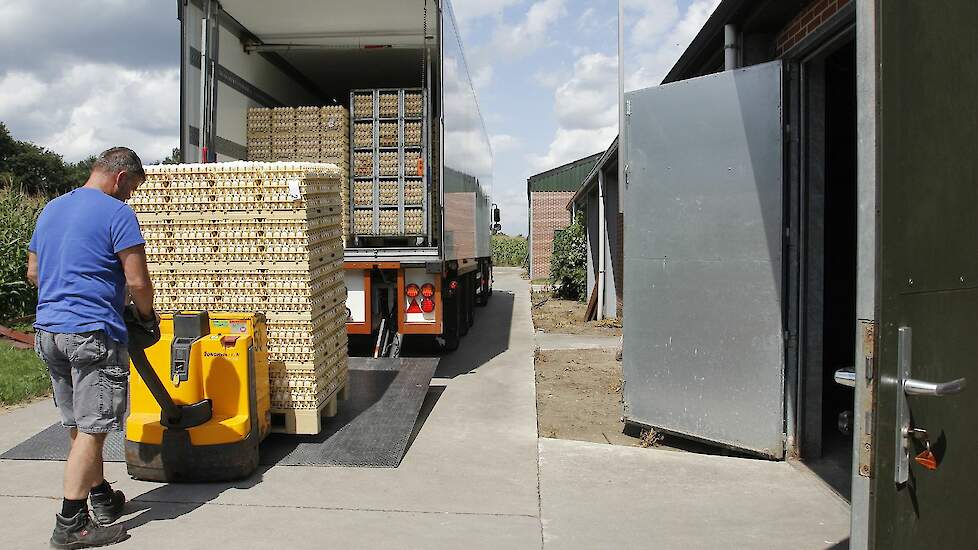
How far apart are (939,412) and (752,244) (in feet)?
10.1

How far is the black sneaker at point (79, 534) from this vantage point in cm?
368

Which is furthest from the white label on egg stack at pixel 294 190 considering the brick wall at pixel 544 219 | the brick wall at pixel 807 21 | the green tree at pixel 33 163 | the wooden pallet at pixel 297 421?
the green tree at pixel 33 163

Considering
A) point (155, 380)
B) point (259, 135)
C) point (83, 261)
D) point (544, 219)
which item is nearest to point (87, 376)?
point (155, 380)

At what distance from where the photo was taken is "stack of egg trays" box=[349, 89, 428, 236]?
27.6 feet

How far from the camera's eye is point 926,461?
6.78ft

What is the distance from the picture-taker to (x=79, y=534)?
3.69m

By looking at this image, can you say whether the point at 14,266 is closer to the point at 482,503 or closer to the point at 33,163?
the point at 482,503

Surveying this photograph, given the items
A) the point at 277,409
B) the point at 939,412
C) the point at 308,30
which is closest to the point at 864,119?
the point at 939,412

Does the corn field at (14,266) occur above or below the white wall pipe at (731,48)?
below

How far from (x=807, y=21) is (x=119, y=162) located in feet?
14.2

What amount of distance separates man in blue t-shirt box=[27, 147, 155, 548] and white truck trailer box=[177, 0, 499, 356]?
314cm

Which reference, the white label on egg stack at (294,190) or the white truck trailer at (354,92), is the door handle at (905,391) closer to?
the white label on egg stack at (294,190)

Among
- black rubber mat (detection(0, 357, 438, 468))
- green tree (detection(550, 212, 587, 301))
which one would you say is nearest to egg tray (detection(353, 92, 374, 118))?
black rubber mat (detection(0, 357, 438, 468))

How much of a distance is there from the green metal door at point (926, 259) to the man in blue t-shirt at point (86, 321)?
3442mm
